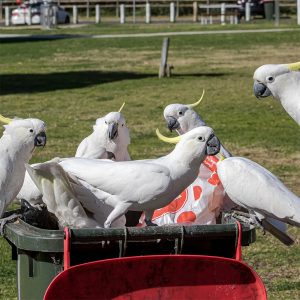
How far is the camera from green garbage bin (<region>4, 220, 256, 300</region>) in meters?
4.35

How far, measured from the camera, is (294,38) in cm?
3000

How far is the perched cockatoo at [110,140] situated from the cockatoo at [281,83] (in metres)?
0.87

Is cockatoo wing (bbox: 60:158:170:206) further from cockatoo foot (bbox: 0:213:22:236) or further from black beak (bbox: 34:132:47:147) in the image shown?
cockatoo foot (bbox: 0:213:22:236)

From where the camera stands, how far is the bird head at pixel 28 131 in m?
4.96

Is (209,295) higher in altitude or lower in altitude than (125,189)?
lower

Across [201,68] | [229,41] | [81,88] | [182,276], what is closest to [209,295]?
[182,276]

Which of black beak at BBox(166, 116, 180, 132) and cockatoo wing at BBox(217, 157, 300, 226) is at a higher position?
black beak at BBox(166, 116, 180, 132)

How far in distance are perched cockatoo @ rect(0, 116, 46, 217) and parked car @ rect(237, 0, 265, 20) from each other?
3765 cm

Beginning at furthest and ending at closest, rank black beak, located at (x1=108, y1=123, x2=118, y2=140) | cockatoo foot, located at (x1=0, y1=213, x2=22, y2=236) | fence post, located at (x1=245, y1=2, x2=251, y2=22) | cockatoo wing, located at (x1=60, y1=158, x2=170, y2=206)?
fence post, located at (x1=245, y1=2, x2=251, y2=22) < black beak, located at (x1=108, y1=123, x2=118, y2=140) < cockatoo foot, located at (x1=0, y1=213, x2=22, y2=236) < cockatoo wing, located at (x1=60, y1=158, x2=170, y2=206)

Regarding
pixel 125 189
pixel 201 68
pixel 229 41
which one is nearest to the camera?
pixel 125 189

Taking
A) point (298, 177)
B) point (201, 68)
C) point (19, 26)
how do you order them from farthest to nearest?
point (19, 26) < point (201, 68) < point (298, 177)

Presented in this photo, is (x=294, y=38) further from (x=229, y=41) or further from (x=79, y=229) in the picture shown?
(x=79, y=229)

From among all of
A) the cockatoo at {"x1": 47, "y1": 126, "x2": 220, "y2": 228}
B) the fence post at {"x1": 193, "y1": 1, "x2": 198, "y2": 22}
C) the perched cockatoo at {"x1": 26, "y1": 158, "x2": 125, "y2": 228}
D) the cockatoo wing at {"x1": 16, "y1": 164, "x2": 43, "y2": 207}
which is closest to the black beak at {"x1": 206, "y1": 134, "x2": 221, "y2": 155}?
the cockatoo at {"x1": 47, "y1": 126, "x2": 220, "y2": 228}

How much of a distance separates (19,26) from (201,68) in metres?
21.7
